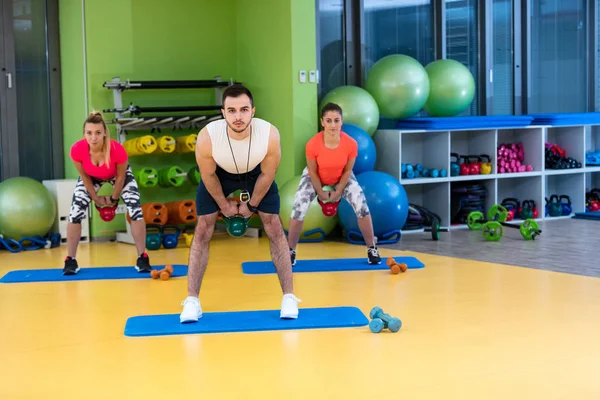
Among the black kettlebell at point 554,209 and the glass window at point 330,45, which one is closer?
the glass window at point 330,45

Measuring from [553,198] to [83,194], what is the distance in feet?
19.1

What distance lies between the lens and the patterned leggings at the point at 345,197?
659 cm

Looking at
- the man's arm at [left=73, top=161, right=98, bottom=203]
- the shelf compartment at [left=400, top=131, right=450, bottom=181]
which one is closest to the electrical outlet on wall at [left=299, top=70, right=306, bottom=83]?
the shelf compartment at [left=400, top=131, right=450, bottom=181]

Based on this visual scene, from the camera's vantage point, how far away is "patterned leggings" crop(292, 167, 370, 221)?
6.59 m

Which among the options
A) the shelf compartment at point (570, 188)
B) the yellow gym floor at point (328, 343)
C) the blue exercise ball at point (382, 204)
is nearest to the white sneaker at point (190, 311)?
the yellow gym floor at point (328, 343)

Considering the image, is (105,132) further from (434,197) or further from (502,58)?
(502,58)

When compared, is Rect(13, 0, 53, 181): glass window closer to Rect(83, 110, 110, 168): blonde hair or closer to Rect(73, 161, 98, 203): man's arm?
Rect(73, 161, 98, 203): man's arm

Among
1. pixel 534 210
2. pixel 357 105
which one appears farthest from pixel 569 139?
pixel 357 105

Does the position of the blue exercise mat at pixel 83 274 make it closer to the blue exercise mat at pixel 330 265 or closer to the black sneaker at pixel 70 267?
the black sneaker at pixel 70 267

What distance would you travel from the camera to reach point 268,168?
4773 mm

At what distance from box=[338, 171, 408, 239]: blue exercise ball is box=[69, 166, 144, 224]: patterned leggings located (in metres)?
2.16

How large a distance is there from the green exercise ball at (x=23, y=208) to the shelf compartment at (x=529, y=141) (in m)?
4.75

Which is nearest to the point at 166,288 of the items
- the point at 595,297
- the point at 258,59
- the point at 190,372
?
the point at 190,372

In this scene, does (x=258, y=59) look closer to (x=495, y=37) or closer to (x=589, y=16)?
(x=495, y=37)
